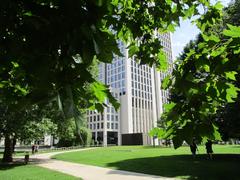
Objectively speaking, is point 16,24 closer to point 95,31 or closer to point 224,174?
point 95,31

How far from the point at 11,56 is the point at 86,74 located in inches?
36.6

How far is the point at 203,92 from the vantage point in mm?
2912

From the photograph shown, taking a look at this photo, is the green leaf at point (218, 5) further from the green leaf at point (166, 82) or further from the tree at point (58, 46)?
the tree at point (58, 46)

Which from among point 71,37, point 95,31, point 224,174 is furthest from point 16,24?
point 224,174

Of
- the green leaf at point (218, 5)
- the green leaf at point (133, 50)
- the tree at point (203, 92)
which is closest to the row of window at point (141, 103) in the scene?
the green leaf at point (218, 5)

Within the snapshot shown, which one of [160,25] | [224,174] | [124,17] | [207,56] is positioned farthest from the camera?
[224,174]

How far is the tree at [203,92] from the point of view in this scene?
2.63m

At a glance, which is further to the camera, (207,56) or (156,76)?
(156,76)

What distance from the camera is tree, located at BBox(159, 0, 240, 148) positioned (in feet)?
8.63

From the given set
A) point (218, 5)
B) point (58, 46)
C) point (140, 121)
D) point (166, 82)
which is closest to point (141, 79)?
point (140, 121)

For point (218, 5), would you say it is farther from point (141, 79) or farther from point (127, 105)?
point (141, 79)

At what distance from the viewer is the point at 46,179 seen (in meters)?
12.3

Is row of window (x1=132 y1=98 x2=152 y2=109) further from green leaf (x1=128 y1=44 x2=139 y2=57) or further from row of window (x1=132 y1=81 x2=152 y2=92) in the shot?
green leaf (x1=128 y1=44 x2=139 y2=57)

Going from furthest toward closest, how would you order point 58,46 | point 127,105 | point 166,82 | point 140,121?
point 140,121, point 127,105, point 166,82, point 58,46
